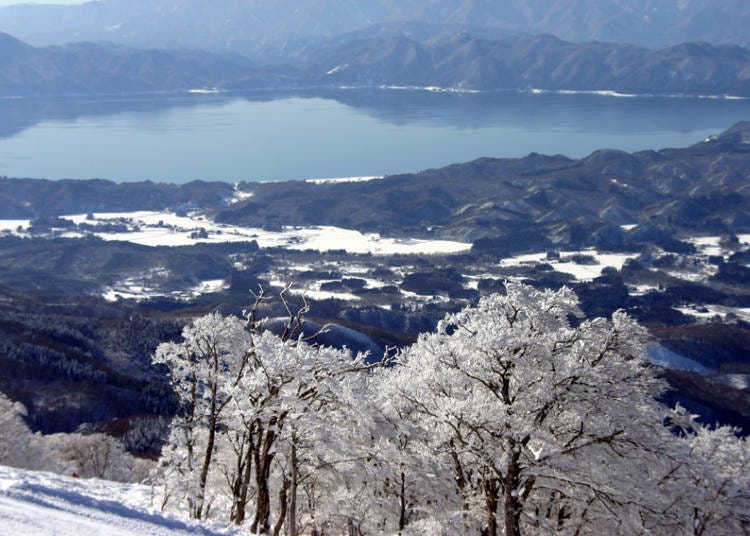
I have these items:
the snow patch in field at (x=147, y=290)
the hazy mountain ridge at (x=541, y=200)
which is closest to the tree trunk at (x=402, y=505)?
the snow patch in field at (x=147, y=290)

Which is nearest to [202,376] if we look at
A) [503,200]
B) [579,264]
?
[579,264]

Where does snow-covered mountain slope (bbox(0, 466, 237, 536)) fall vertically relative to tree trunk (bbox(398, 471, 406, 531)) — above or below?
above

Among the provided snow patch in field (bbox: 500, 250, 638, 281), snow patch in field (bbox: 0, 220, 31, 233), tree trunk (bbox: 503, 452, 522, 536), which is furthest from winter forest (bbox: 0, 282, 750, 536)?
snow patch in field (bbox: 0, 220, 31, 233)

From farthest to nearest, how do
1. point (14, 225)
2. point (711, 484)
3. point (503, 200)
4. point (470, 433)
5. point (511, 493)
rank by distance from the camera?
point (503, 200), point (14, 225), point (711, 484), point (470, 433), point (511, 493)

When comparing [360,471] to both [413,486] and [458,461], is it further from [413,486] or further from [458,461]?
[458,461]

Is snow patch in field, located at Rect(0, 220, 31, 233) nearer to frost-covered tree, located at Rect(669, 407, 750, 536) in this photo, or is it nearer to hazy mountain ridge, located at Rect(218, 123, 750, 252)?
hazy mountain ridge, located at Rect(218, 123, 750, 252)

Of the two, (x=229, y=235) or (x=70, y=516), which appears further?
(x=229, y=235)

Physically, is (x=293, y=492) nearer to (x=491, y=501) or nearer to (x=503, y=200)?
(x=491, y=501)
